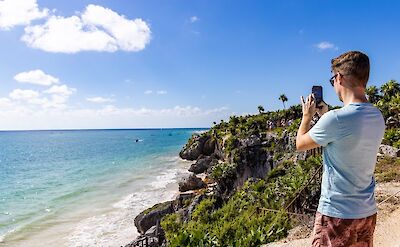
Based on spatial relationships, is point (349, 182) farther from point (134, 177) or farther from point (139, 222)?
point (134, 177)

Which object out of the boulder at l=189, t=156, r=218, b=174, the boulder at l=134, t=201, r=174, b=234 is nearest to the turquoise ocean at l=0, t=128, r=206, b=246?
the boulder at l=134, t=201, r=174, b=234

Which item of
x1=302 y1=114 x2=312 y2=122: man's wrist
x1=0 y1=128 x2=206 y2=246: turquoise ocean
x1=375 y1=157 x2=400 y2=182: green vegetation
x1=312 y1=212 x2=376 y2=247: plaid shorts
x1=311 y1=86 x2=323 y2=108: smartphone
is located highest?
x1=311 y1=86 x2=323 y2=108: smartphone

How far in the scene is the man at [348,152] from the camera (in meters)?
2.32

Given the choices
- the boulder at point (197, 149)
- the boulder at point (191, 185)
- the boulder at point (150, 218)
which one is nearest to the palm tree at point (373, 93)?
the boulder at point (191, 185)

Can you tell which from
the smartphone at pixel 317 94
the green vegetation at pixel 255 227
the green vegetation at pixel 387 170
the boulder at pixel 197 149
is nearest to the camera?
the smartphone at pixel 317 94

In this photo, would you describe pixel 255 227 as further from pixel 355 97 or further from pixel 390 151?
pixel 390 151

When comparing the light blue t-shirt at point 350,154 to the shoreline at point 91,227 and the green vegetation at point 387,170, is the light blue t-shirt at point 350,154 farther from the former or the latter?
the shoreline at point 91,227

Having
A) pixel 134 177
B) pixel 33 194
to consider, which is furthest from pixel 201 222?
pixel 134 177

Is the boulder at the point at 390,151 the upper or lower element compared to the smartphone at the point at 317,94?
lower

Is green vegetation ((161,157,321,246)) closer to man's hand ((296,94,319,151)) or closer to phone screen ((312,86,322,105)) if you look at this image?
phone screen ((312,86,322,105))

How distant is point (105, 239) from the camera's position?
2186cm

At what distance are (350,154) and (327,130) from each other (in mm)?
232

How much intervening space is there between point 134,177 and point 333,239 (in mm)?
48799

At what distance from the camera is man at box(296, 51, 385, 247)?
2318 mm
